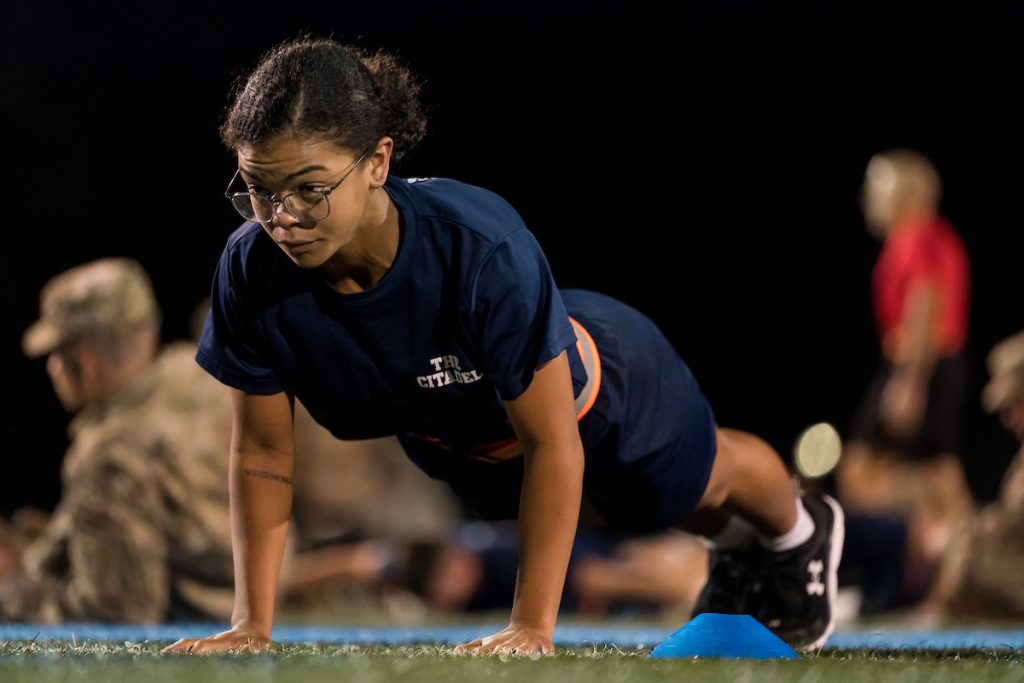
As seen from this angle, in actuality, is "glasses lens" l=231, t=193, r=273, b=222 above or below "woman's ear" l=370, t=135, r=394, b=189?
below

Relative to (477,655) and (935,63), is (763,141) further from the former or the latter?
(477,655)

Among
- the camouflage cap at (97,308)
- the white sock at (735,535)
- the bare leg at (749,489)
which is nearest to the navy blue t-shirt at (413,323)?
the bare leg at (749,489)

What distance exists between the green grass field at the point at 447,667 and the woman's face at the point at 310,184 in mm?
604

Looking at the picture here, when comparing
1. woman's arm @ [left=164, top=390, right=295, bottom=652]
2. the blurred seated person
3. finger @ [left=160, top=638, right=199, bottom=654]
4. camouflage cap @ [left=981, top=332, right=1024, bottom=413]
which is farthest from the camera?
the blurred seated person

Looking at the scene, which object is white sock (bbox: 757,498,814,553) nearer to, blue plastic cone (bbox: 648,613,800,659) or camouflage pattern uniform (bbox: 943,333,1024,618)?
blue plastic cone (bbox: 648,613,800,659)

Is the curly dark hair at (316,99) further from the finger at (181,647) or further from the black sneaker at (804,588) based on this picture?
the black sneaker at (804,588)

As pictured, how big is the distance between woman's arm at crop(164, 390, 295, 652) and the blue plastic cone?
2.22 feet

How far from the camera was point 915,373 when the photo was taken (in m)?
5.89

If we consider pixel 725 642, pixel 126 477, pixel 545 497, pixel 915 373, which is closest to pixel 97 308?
pixel 126 477

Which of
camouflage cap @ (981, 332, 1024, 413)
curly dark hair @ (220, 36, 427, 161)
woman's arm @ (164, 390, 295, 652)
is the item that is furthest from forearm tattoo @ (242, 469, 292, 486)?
camouflage cap @ (981, 332, 1024, 413)

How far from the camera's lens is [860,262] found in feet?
26.1

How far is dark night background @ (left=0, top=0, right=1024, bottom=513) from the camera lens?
760 cm

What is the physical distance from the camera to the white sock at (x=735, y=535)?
309 centimetres

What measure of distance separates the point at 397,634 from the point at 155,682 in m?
1.71
